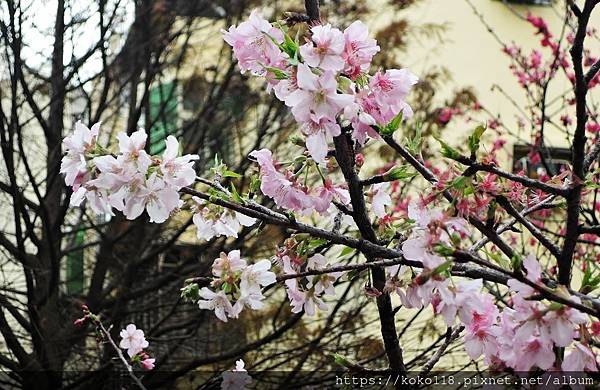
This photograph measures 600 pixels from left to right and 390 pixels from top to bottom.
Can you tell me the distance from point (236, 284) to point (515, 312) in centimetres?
59

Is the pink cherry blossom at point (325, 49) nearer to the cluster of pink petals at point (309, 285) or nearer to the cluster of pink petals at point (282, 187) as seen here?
the cluster of pink petals at point (282, 187)

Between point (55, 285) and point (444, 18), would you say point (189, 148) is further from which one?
point (444, 18)

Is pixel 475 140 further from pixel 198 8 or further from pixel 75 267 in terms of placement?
pixel 75 267

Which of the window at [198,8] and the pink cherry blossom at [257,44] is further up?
the window at [198,8]

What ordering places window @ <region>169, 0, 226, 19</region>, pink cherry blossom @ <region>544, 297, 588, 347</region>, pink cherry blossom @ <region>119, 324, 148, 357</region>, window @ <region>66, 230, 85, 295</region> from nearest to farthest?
pink cherry blossom @ <region>544, 297, 588, 347</region> → pink cherry blossom @ <region>119, 324, 148, 357</region> → window @ <region>169, 0, 226, 19</region> → window @ <region>66, 230, 85, 295</region>

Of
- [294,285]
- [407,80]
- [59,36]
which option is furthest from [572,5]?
[59,36]

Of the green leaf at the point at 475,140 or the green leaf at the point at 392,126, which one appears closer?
the green leaf at the point at 475,140

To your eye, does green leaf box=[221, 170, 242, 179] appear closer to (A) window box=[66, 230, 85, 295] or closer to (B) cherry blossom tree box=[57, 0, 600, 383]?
(B) cherry blossom tree box=[57, 0, 600, 383]

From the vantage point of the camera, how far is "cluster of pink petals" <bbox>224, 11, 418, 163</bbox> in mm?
1460

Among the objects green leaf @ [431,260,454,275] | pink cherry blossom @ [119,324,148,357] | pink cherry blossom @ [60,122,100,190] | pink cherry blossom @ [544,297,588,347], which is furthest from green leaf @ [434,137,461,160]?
pink cherry blossom @ [119,324,148,357]

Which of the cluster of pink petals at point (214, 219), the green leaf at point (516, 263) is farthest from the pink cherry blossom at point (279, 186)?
the green leaf at point (516, 263)

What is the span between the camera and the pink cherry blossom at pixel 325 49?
145 cm

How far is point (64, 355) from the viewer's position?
4.84 m

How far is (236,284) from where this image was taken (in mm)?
1672
